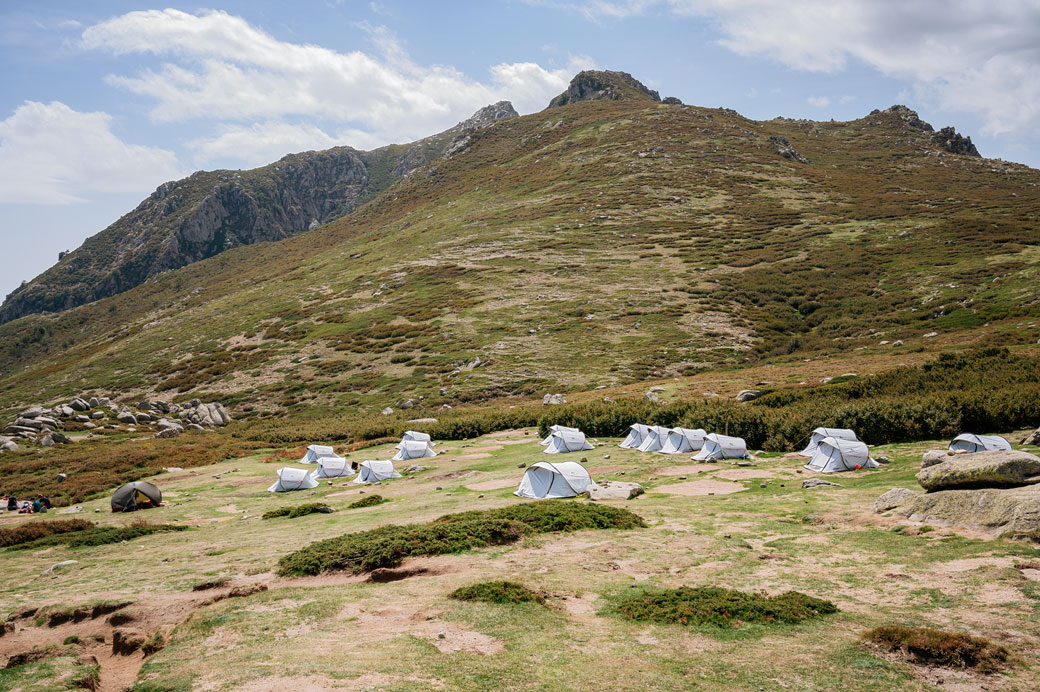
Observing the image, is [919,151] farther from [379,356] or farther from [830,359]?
[379,356]

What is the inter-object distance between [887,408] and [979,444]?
598cm

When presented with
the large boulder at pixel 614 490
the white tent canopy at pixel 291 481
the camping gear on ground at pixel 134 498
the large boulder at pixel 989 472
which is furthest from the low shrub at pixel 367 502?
the large boulder at pixel 989 472

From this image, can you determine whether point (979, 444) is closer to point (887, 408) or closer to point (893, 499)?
point (887, 408)

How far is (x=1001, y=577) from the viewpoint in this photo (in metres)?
11.2

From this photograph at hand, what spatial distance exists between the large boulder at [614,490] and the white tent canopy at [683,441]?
7.73m

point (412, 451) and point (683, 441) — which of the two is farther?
point (412, 451)

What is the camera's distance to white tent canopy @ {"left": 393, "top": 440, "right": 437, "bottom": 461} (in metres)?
36.5

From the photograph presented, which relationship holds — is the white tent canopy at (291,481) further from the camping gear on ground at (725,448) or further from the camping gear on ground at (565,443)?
the camping gear on ground at (725,448)

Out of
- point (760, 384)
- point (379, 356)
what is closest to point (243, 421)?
point (379, 356)

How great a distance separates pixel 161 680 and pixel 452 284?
7811cm

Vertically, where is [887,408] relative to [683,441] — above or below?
above

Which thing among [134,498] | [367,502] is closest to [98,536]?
[134,498]

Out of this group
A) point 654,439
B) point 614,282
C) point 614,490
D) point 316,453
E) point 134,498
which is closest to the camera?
point 614,490

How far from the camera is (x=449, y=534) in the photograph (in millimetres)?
17094
